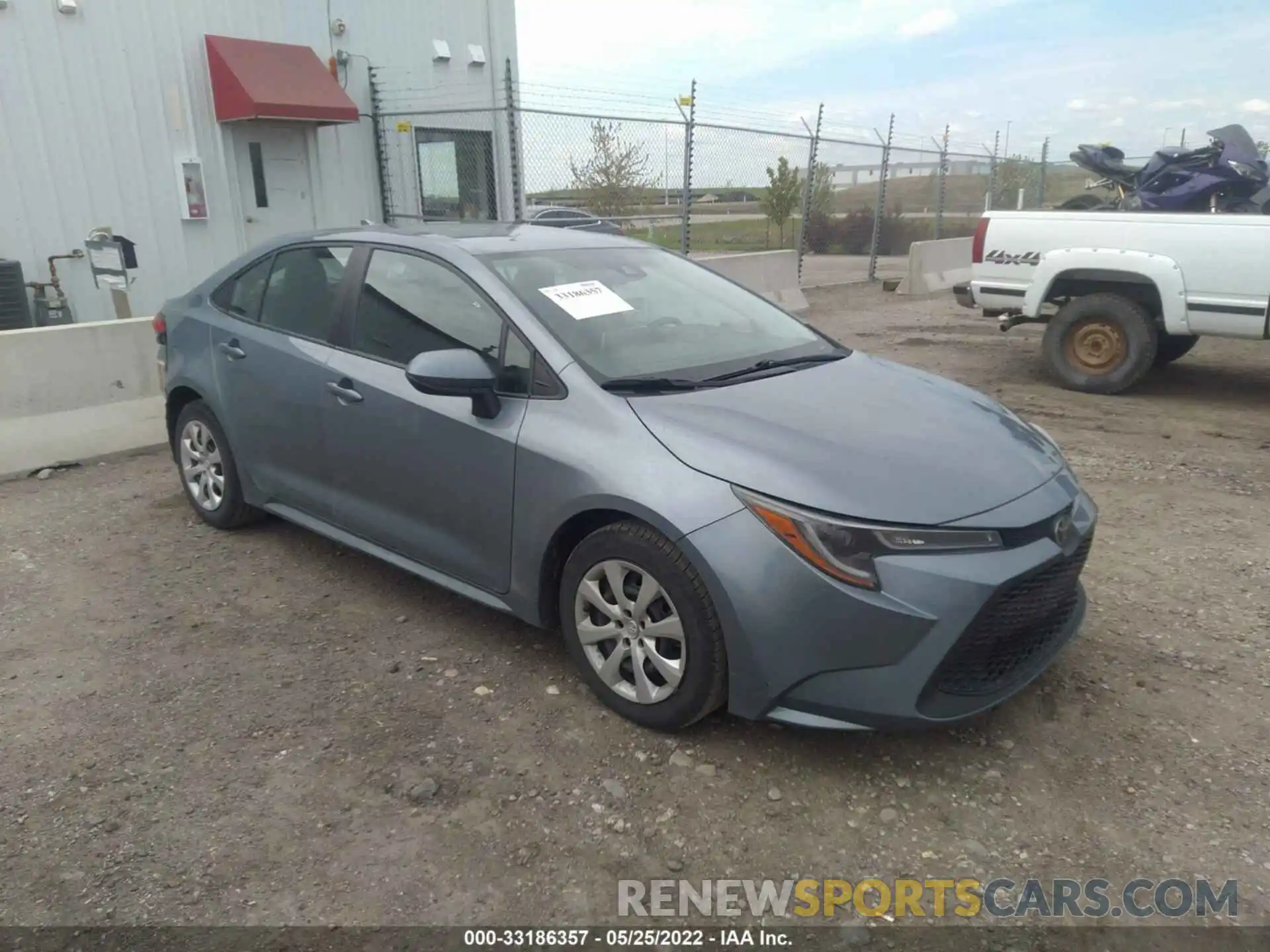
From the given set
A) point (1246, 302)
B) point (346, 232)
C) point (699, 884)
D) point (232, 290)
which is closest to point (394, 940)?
point (699, 884)

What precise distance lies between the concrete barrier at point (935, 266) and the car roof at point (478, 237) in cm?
1111

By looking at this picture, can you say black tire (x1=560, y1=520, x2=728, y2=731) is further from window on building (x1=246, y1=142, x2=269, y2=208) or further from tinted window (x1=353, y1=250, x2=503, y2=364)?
window on building (x1=246, y1=142, x2=269, y2=208)

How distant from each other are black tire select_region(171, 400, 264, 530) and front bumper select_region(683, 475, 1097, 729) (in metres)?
2.86

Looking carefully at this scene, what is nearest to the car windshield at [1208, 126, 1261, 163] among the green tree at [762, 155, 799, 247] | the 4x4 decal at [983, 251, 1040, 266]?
the 4x4 decal at [983, 251, 1040, 266]

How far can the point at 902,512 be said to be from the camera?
266cm

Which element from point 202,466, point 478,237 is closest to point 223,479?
point 202,466

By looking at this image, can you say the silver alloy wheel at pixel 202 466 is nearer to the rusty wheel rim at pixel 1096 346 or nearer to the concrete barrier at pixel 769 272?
the rusty wheel rim at pixel 1096 346

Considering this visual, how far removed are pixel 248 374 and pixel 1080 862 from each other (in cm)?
383

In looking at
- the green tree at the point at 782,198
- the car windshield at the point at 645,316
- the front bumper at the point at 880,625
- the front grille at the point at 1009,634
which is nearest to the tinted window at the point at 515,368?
the car windshield at the point at 645,316

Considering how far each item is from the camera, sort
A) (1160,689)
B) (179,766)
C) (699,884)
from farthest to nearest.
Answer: (1160,689), (179,766), (699,884)

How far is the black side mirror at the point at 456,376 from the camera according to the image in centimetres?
318

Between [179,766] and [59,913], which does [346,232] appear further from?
[59,913]

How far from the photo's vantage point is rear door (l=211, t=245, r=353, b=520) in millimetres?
4000

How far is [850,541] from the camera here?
2631 mm
